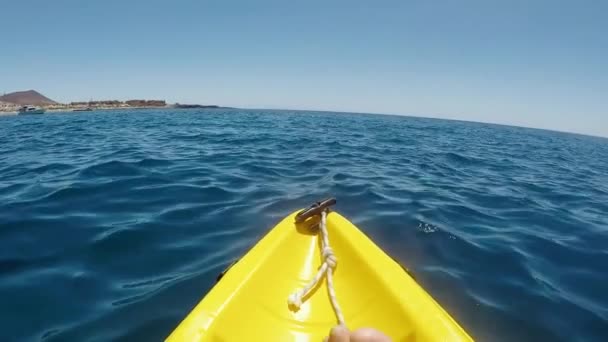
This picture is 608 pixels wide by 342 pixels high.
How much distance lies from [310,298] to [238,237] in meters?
2.37

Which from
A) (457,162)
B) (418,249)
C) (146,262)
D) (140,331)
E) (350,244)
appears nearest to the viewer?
(140,331)

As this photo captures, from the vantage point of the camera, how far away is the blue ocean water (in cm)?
337

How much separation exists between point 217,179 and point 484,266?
20.4ft

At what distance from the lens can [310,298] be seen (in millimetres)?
2957

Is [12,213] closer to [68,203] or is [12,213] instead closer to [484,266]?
[68,203]

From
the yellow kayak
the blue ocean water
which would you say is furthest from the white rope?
the blue ocean water

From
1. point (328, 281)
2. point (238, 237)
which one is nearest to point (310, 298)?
point (328, 281)

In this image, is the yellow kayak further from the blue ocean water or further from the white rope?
the blue ocean water

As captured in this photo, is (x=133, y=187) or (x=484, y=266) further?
(x=133, y=187)

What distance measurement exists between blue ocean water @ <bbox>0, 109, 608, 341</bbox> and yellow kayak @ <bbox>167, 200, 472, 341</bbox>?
102 centimetres

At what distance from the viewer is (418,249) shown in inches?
191

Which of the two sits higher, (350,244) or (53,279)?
(350,244)

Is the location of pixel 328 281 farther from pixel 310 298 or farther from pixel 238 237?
pixel 238 237

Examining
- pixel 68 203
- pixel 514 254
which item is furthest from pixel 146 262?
pixel 514 254
